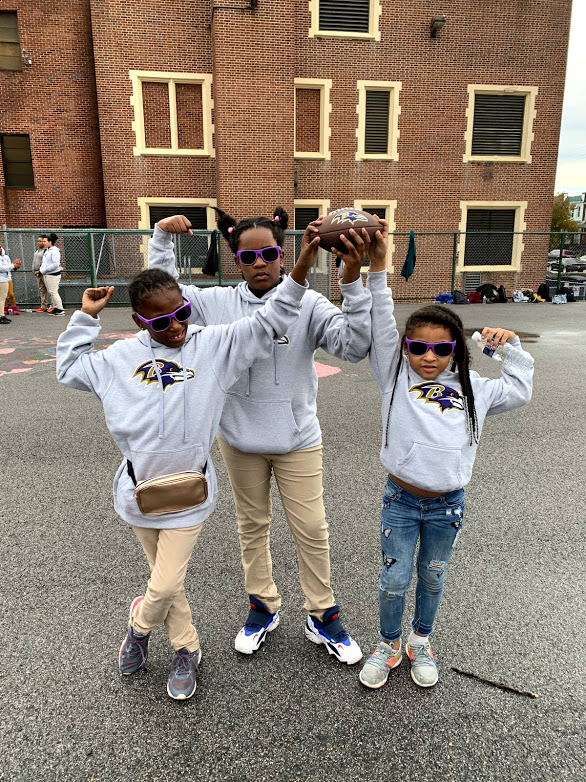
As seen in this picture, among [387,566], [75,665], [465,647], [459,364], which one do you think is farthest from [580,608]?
[75,665]

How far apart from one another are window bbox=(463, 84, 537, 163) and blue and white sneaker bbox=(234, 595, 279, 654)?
20636mm

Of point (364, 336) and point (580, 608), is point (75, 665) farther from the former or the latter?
point (580, 608)

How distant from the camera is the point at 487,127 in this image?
2020 centimetres

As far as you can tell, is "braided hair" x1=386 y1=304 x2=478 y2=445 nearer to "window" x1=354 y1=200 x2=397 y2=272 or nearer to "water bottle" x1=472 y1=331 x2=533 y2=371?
"water bottle" x1=472 y1=331 x2=533 y2=371

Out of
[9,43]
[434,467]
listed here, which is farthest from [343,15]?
[434,467]

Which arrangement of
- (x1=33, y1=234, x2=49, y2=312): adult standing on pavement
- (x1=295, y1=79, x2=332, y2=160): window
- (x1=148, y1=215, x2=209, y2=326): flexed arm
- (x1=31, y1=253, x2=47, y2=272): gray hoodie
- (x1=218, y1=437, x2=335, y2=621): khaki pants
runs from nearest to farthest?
(x1=218, y1=437, x2=335, y2=621): khaki pants < (x1=148, y1=215, x2=209, y2=326): flexed arm < (x1=33, y1=234, x2=49, y2=312): adult standing on pavement < (x1=31, y1=253, x2=47, y2=272): gray hoodie < (x1=295, y1=79, x2=332, y2=160): window

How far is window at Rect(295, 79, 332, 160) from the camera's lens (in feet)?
61.8

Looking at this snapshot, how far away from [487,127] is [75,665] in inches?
869

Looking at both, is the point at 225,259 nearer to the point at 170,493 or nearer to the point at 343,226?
the point at 343,226

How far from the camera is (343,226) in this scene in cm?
222

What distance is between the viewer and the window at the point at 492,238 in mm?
20797

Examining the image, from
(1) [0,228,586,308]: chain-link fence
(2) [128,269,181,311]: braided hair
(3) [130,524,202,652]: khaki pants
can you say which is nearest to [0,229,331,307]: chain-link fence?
(1) [0,228,586,308]: chain-link fence

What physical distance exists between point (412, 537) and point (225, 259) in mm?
16227

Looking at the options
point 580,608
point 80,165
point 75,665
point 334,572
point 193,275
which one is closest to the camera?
point 75,665
